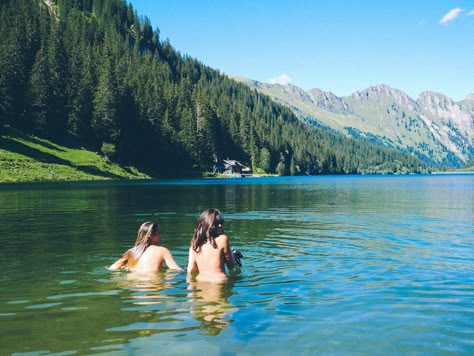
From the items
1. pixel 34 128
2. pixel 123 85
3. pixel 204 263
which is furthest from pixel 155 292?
pixel 123 85

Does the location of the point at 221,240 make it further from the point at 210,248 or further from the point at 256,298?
the point at 256,298

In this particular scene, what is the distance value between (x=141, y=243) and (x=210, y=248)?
2.73 m

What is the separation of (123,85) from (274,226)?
133 metres

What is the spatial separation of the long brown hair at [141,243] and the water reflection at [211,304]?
1901 mm

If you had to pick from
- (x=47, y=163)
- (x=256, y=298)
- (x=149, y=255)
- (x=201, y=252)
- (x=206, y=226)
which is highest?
(x=47, y=163)

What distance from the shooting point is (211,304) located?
12.0 m

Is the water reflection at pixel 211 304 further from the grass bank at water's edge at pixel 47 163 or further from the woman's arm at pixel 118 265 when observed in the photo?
the grass bank at water's edge at pixel 47 163

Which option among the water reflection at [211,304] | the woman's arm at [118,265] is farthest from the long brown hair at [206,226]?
the woman's arm at [118,265]

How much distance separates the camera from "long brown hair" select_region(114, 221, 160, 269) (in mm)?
14281

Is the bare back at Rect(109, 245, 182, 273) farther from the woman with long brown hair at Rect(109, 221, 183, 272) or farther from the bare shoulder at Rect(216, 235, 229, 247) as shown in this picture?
the bare shoulder at Rect(216, 235, 229, 247)

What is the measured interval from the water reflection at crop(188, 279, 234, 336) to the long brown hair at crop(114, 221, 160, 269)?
74.9 inches

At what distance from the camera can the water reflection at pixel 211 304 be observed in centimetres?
1038

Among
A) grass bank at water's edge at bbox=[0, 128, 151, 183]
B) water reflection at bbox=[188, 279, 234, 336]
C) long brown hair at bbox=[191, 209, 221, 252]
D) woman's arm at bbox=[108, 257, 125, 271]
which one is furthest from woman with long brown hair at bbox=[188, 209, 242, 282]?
grass bank at water's edge at bbox=[0, 128, 151, 183]

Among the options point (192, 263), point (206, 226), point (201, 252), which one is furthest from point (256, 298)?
point (192, 263)
